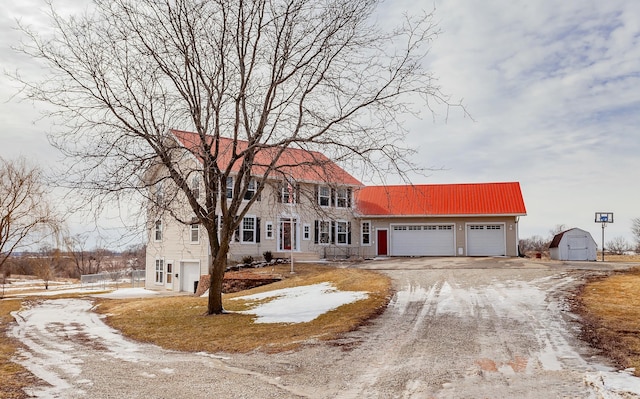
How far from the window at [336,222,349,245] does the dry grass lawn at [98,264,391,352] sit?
13778mm

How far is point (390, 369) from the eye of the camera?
7.95 metres

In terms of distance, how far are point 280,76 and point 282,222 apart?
17.9 metres

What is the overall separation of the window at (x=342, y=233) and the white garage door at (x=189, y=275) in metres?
9.74

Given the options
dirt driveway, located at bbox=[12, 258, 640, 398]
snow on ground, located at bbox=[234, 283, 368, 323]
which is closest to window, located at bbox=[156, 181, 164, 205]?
dirt driveway, located at bbox=[12, 258, 640, 398]

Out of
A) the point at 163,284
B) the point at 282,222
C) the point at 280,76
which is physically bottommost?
the point at 163,284

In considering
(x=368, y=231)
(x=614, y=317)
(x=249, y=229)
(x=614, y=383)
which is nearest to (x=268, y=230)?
(x=249, y=229)

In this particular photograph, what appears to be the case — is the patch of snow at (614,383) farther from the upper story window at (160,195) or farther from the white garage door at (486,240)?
the white garage door at (486,240)

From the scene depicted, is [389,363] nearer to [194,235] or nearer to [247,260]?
[247,260]

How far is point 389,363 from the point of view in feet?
27.4

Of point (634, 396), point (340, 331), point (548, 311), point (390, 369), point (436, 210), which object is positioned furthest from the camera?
point (436, 210)

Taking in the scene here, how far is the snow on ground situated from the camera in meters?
14.1

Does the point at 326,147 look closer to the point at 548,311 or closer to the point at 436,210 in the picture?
the point at 548,311

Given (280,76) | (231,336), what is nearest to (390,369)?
(231,336)

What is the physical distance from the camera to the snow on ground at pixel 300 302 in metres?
14.1
